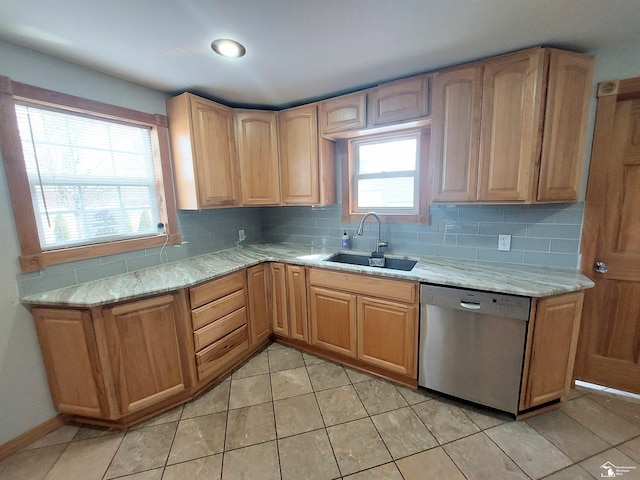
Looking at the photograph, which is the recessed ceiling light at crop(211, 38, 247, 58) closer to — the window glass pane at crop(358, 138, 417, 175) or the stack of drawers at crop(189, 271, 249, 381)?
the window glass pane at crop(358, 138, 417, 175)

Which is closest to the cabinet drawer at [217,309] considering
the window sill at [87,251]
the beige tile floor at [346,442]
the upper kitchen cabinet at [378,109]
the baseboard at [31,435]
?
the beige tile floor at [346,442]

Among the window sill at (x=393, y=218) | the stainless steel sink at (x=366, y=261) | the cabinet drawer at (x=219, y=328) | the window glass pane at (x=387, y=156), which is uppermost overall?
the window glass pane at (x=387, y=156)

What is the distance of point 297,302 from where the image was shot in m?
2.46

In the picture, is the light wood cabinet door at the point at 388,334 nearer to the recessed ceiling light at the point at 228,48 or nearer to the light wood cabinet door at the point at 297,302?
the light wood cabinet door at the point at 297,302

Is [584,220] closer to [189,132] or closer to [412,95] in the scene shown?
[412,95]

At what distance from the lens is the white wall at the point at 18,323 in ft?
5.05

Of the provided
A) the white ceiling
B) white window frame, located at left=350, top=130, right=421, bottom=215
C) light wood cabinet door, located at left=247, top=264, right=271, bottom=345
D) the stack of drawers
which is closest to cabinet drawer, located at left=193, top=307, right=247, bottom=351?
the stack of drawers

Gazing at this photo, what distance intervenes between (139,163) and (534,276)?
3025mm

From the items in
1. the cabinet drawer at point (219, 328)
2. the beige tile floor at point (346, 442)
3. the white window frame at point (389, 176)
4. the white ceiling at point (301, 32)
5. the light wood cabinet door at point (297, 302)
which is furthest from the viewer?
the light wood cabinet door at point (297, 302)

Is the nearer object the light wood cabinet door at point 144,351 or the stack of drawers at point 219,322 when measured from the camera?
the light wood cabinet door at point 144,351

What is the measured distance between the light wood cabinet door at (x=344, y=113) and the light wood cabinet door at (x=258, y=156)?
0.53 meters

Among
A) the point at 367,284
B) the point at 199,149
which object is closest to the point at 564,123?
the point at 367,284

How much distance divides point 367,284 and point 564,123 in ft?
5.26

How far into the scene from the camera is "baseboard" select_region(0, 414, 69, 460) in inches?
61.3
